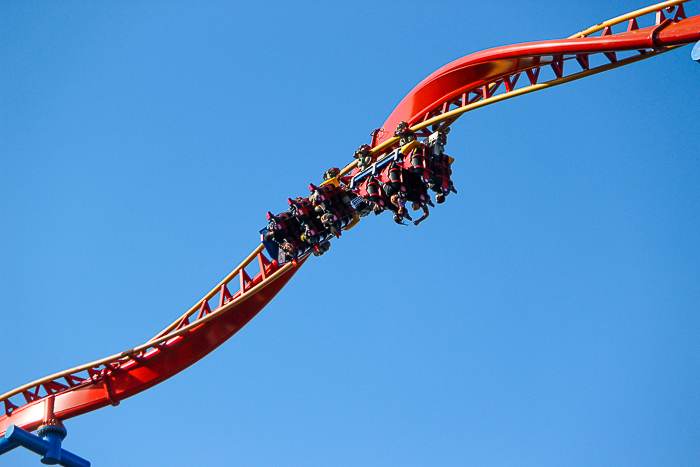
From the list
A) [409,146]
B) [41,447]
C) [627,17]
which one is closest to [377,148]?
[409,146]

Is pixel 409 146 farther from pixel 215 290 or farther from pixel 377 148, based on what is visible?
pixel 215 290

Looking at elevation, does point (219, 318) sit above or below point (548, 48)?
Result: above

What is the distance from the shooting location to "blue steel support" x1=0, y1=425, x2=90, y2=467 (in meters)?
13.0

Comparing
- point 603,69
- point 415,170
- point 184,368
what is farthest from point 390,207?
point 184,368

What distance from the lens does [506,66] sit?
37.7ft

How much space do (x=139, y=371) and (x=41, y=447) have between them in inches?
110

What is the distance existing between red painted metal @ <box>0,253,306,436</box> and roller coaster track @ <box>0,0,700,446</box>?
21mm

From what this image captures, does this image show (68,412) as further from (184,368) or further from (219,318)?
(219,318)

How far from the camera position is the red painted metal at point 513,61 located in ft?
31.8

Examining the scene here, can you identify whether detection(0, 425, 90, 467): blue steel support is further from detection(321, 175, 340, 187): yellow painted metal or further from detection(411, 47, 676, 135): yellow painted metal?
detection(411, 47, 676, 135): yellow painted metal

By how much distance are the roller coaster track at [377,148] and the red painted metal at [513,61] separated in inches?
0.5

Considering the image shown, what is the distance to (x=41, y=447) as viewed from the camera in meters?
13.6

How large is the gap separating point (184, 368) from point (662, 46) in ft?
36.5

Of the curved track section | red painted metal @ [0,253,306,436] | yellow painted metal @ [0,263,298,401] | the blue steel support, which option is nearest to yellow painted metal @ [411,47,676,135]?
the curved track section
